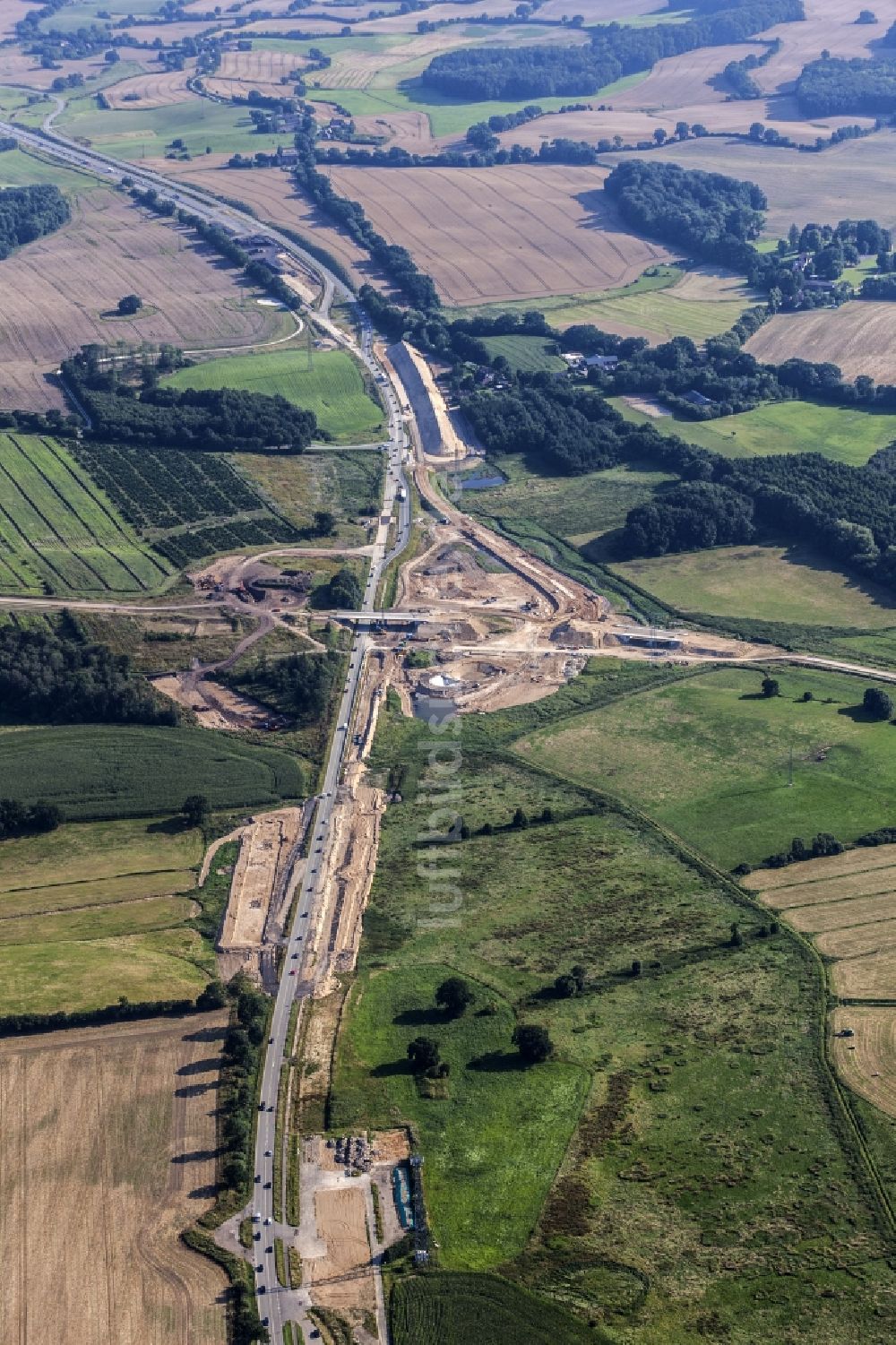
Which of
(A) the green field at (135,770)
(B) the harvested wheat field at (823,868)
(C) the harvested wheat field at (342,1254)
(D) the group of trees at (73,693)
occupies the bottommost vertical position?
(B) the harvested wheat field at (823,868)

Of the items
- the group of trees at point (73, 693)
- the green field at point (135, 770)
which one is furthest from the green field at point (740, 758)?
the group of trees at point (73, 693)

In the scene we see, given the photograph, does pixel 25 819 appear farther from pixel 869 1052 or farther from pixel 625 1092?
pixel 869 1052

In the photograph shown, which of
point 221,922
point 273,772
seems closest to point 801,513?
point 273,772

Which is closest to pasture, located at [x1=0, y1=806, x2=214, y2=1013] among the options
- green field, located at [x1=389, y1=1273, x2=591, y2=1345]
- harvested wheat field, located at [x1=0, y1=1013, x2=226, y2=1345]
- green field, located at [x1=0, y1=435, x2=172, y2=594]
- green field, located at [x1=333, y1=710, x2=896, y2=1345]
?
harvested wheat field, located at [x1=0, y1=1013, x2=226, y2=1345]

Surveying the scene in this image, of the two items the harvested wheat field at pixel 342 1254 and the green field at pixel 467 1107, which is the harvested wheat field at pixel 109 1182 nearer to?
the harvested wheat field at pixel 342 1254

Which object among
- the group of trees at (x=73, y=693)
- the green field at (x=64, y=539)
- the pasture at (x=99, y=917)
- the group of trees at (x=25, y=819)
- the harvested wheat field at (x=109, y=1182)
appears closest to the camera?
the harvested wheat field at (x=109, y=1182)

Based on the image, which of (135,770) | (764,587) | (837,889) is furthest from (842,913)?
(764,587)
